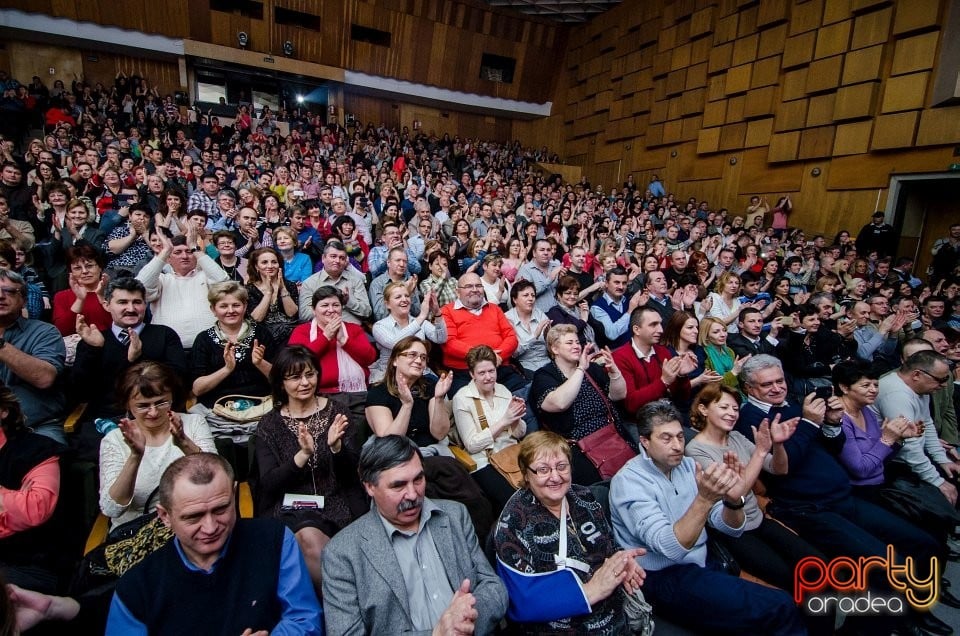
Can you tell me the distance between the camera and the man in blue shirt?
1.01 meters

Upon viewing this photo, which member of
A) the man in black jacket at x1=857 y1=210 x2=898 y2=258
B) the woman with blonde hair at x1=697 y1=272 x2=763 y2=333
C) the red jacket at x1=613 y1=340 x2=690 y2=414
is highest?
the man in black jacket at x1=857 y1=210 x2=898 y2=258

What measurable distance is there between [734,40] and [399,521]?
9.83m

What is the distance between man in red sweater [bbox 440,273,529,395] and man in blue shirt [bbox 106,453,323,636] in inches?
58.6

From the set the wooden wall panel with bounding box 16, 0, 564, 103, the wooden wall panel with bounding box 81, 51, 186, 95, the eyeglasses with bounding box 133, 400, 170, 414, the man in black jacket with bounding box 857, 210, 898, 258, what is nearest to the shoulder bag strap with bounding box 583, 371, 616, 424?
the eyeglasses with bounding box 133, 400, 170, 414

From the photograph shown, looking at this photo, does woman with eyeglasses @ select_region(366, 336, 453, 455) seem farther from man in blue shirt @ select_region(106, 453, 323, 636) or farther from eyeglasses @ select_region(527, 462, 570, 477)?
man in blue shirt @ select_region(106, 453, 323, 636)

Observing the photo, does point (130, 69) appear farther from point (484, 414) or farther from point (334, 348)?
point (484, 414)

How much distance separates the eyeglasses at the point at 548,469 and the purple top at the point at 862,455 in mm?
1414

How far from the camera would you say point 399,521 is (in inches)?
48.5

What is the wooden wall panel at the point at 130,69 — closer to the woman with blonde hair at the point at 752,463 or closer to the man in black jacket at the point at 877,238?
the woman with blonde hair at the point at 752,463

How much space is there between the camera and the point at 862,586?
1646mm

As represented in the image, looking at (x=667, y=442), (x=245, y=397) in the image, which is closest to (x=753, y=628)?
(x=667, y=442)

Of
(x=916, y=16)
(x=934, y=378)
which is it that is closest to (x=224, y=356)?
(x=934, y=378)

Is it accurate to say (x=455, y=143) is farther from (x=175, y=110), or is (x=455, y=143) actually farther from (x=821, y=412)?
(x=821, y=412)

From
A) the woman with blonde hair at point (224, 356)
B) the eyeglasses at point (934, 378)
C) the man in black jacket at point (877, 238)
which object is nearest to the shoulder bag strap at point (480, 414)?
the woman with blonde hair at point (224, 356)
